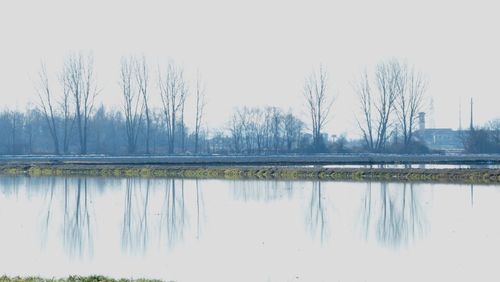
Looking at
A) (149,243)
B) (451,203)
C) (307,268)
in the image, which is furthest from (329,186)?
(307,268)

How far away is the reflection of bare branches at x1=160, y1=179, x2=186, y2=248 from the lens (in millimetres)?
17375

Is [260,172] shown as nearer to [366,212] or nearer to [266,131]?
[366,212]

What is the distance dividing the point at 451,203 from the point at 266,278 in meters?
13.0

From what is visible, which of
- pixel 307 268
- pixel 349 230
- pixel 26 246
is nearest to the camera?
pixel 307 268

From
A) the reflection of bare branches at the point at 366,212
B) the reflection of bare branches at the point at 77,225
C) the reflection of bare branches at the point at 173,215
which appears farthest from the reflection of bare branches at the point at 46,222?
the reflection of bare branches at the point at 366,212

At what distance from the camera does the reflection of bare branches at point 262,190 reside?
26422mm

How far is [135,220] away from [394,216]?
282 inches

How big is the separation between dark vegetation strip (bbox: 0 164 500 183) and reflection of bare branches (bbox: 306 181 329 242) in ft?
26.5

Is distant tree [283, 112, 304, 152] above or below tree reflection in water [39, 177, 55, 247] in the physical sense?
above

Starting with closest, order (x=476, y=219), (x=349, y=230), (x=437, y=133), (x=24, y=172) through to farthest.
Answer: (x=349, y=230) → (x=476, y=219) → (x=24, y=172) → (x=437, y=133)

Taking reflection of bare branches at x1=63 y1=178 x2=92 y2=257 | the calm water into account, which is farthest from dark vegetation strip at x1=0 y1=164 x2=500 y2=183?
reflection of bare branches at x1=63 y1=178 x2=92 y2=257

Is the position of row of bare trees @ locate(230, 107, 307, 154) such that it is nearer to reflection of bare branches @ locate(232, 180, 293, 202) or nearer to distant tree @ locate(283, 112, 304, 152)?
distant tree @ locate(283, 112, 304, 152)

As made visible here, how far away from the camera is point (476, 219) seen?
19391 mm

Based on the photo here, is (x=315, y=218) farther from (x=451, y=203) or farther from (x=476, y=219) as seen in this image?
(x=451, y=203)
